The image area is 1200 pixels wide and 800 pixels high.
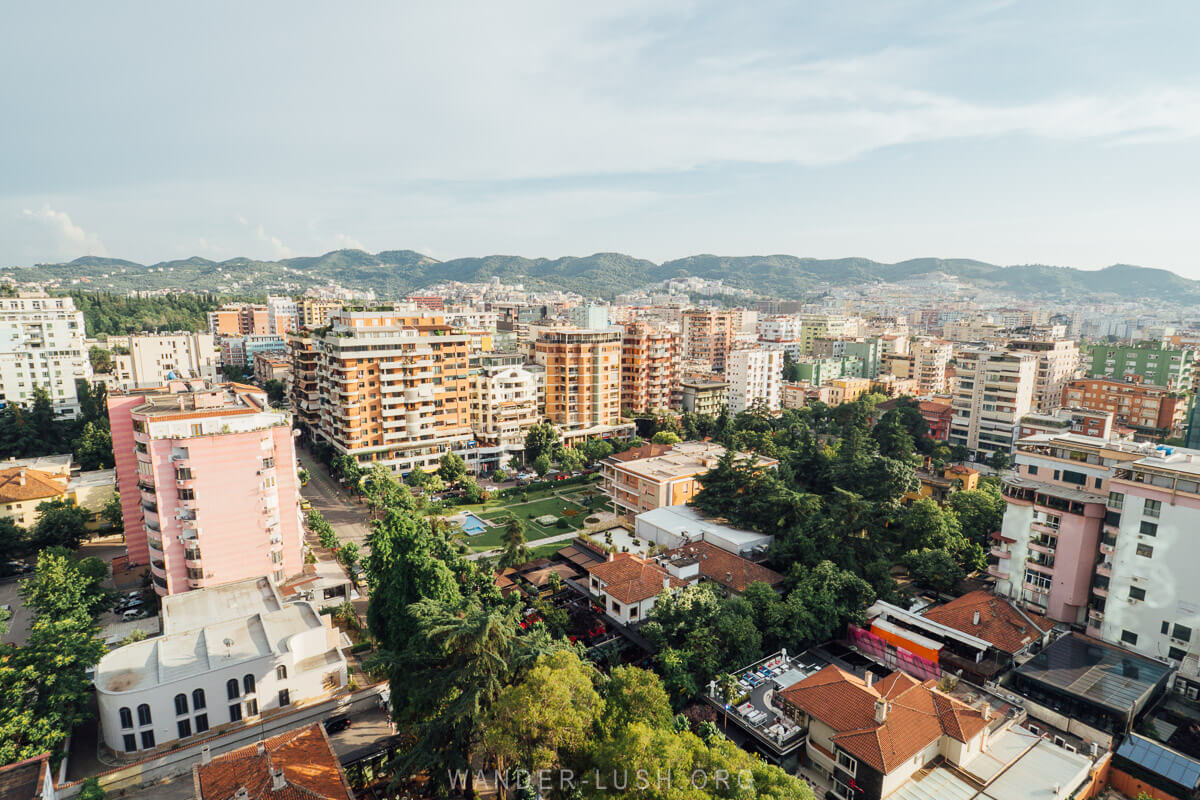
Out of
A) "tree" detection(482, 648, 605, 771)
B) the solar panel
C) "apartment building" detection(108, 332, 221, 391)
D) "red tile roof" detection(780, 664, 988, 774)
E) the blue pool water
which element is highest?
"apartment building" detection(108, 332, 221, 391)

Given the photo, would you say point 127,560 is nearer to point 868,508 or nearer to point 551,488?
point 551,488

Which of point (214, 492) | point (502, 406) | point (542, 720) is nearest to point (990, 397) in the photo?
point (502, 406)

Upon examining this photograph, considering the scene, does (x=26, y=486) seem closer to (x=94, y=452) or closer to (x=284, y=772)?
(x=94, y=452)

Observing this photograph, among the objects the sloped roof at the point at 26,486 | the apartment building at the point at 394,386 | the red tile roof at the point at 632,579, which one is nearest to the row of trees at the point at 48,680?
the red tile roof at the point at 632,579

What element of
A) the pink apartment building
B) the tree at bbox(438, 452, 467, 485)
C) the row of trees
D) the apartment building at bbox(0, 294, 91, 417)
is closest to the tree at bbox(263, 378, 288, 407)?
the apartment building at bbox(0, 294, 91, 417)

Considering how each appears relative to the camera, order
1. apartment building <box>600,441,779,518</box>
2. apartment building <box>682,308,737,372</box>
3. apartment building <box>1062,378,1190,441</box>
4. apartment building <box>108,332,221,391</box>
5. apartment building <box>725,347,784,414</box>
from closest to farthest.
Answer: apartment building <box>600,441,779,518</box>
apartment building <box>1062,378,1190,441</box>
apartment building <box>108,332,221,391</box>
apartment building <box>725,347,784,414</box>
apartment building <box>682,308,737,372</box>

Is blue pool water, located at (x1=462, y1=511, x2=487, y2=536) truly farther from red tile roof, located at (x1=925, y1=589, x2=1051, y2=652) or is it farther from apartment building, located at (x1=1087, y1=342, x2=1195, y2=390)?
apartment building, located at (x1=1087, y1=342, x2=1195, y2=390)
